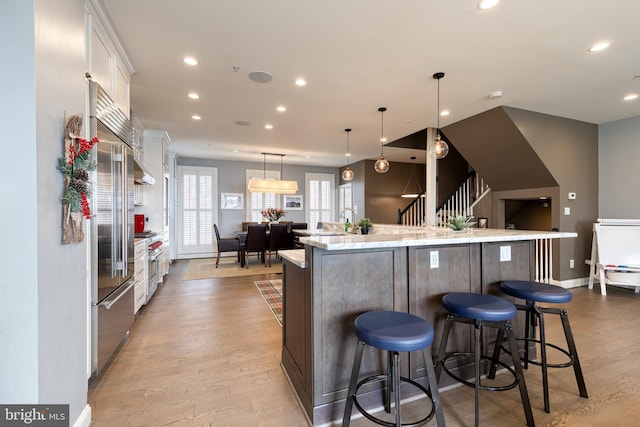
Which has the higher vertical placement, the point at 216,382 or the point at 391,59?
the point at 391,59

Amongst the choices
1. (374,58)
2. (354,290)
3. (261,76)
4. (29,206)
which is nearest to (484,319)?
(354,290)

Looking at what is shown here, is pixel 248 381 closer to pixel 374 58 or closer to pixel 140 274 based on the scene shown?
pixel 140 274

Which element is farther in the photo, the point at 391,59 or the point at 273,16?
the point at 391,59

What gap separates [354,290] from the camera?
1.83 m

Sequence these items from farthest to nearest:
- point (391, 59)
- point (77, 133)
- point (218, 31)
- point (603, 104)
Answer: point (603, 104) → point (391, 59) → point (218, 31) → point (77, 133)

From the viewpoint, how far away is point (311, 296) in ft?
5.65

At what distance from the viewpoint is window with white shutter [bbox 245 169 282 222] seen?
8469mm

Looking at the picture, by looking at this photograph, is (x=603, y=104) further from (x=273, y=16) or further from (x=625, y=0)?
(x=273, y=16)

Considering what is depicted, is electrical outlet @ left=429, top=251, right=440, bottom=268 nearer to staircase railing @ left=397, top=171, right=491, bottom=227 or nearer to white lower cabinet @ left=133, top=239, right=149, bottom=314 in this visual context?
white lower cabinet @ left=133, top=239, right=149, bottom=314

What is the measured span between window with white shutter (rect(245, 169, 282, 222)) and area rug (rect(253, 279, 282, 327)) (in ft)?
11.9

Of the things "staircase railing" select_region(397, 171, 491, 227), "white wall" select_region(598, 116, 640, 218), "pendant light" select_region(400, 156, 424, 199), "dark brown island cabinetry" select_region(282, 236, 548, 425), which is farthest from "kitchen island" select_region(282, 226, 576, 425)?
"pendant light" select_region(400, 156, 424, 199)

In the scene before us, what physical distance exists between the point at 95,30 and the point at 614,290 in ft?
24.4

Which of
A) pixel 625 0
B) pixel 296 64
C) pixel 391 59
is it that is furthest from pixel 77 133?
pixel 625 0

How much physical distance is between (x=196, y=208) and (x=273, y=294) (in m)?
4.72
